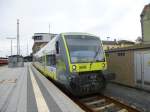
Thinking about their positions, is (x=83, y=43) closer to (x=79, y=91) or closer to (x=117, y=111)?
(x=79, y=91)

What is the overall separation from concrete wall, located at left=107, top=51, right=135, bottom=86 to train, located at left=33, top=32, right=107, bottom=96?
3087 mm

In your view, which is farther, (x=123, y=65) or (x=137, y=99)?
(x=123, y=65)

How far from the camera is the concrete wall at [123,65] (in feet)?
44.5

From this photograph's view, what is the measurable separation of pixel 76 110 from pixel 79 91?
12.4 feet

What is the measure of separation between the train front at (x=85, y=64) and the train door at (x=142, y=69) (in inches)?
99.3

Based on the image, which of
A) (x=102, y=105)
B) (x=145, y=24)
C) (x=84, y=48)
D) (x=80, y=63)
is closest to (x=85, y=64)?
(x=80, y=63)

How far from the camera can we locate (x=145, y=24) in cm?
2375

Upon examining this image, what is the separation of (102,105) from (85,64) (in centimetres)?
200

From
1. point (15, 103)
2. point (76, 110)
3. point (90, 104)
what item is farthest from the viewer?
point (90, 104)

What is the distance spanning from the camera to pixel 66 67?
10.3m

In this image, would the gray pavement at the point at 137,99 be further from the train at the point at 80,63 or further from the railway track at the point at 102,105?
the train at the point at 80,63

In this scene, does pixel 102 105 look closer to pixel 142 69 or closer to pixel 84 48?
pixel 84 48

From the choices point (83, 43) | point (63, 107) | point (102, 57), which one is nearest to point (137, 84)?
point (102, 57)

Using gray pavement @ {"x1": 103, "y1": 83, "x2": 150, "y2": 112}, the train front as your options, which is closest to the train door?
gray pavement @ {"x1": 103, "y1": 83, "x2": 150, "y2": 112}
